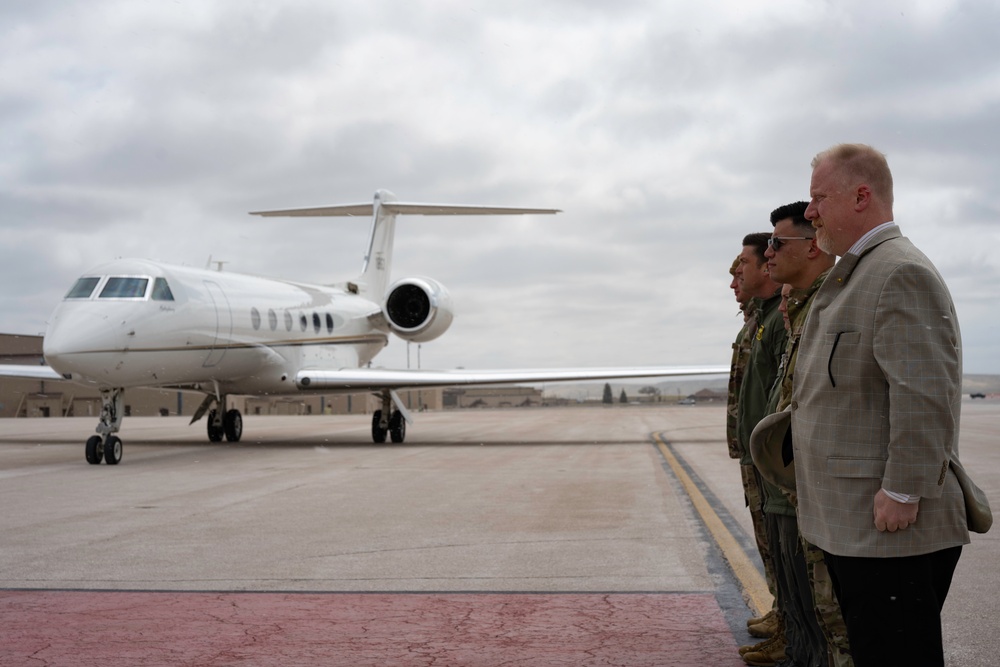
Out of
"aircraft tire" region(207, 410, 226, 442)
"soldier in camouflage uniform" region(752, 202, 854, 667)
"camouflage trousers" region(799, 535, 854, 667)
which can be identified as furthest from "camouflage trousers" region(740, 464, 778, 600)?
"aircraft tire" region(207, 410, 226, 442)

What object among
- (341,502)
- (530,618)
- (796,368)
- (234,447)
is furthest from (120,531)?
(234,447)

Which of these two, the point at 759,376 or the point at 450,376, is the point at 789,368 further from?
the point at 450,376

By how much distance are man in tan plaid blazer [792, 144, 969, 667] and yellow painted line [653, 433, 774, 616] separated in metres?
2.58

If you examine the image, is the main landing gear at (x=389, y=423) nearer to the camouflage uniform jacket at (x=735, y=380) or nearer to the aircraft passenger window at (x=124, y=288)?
the aircraft passenger window at (x=124, y=288)

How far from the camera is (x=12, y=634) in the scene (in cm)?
493

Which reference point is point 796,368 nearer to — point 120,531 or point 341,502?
point 120,531

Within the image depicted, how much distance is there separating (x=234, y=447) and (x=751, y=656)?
55.8 ft

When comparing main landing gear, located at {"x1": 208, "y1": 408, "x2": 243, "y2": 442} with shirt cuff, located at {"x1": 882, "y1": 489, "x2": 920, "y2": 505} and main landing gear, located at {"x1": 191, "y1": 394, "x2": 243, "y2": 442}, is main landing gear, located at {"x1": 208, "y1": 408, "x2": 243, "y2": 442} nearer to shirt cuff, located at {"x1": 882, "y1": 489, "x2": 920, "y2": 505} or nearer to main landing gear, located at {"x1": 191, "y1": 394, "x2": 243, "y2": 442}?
main landing gear, located at {"x1": 191, "y1": 394, "x2": 243, "y2": 442}

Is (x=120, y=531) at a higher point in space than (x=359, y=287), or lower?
lower

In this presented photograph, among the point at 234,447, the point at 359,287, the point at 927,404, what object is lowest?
the point at 234,447

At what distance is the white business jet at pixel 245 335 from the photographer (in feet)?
50.9

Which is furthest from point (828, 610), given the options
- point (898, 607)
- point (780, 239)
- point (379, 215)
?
point (379, 215)

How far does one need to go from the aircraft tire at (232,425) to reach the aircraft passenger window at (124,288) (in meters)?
5.99

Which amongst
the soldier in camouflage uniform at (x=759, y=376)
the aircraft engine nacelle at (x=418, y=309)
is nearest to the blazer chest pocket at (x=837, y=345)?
the soldier in camouflage uniform at (x=759, y=376)
